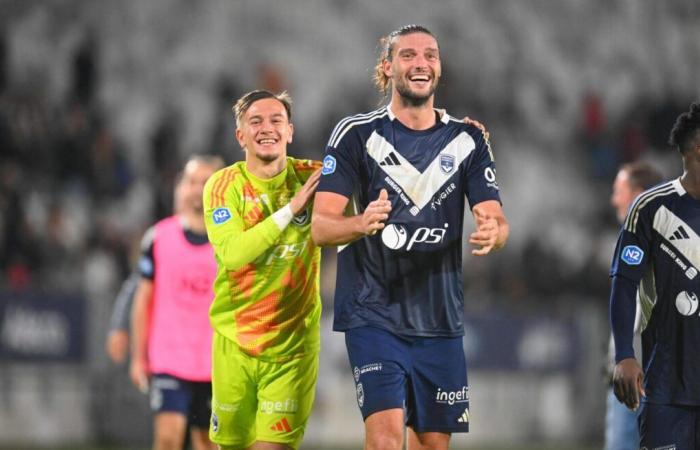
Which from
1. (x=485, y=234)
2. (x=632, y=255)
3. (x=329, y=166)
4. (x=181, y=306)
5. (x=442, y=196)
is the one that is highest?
(x=329, y=166)

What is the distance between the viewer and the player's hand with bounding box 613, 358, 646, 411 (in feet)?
19.0

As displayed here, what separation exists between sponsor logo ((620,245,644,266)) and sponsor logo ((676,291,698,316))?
253 millimetres

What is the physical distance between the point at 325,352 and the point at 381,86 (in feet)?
25.1

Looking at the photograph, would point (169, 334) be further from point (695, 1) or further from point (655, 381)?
point (695, 1)

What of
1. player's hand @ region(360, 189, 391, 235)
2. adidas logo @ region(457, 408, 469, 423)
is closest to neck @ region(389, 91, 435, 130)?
player's hand @ region(360, 189, 391, 235)

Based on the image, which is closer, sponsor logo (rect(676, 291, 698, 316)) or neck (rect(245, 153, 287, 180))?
sponsor logo (rect(676, 291, 698, 316))

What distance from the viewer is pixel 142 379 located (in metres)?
9.20

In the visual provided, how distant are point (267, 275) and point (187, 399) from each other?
6.96 ft

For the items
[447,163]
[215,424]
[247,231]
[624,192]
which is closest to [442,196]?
[447,163]

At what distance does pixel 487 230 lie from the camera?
224 inches

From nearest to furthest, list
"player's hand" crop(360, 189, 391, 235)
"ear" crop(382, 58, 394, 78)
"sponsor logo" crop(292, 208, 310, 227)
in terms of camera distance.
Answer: "player's hand" crop(360, 189, 391, 235)
"ear" crop(382, 58, 394, 78)
"sponsor logo" crop(292, 208, 310, 227)

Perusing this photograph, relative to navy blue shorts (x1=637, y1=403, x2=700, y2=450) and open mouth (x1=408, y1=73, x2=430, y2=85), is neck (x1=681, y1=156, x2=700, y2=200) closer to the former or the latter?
navy blue shorts (x1=637, y1=403, x2=700, y2=450)

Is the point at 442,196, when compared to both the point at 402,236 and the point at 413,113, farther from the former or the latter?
the point at 413,113

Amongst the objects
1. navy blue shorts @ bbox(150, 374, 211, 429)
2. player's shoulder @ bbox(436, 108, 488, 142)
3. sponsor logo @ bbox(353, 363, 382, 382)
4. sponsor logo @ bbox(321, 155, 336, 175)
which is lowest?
navy blue shorts @ bbox(150, 374, 211, 429)
